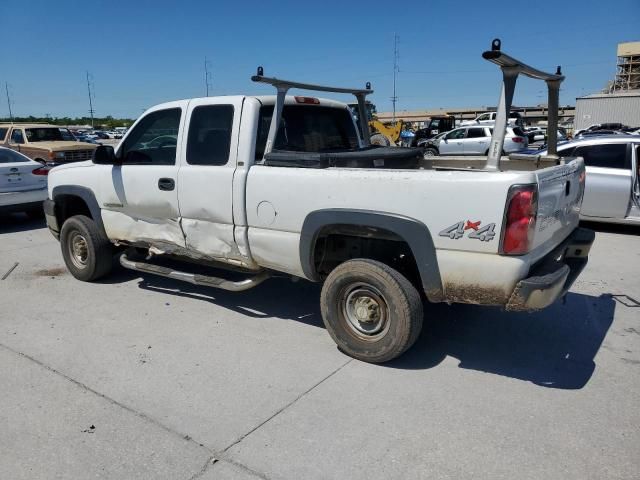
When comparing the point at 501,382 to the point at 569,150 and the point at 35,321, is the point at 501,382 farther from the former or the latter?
the point at 569,150

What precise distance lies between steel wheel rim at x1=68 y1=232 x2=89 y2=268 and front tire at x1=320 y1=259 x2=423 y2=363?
341cm

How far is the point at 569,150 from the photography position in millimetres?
8578

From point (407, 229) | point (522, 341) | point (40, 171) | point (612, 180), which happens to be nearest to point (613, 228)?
point (612, 180)

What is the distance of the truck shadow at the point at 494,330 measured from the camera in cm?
387

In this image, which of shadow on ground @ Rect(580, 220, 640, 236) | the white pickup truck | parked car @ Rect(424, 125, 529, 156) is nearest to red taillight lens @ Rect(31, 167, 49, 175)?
the white pickup truck

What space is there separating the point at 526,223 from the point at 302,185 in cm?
163

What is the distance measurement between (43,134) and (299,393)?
547 inches

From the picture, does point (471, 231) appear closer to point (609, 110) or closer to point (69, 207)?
point (69, 207)

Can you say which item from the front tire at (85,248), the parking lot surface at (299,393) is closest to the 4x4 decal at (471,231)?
the parking lot surface at (299,393)

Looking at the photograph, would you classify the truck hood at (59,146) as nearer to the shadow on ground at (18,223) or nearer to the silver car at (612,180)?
the shadow on ground at (18,223)

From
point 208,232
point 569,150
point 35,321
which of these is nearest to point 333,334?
point 208,232

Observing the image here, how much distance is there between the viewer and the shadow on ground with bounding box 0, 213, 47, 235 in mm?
9673

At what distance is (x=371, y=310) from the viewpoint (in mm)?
3912

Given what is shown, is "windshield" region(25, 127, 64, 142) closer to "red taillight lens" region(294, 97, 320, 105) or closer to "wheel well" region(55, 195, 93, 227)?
"wheel well" region(55, 195, 93, 227)
